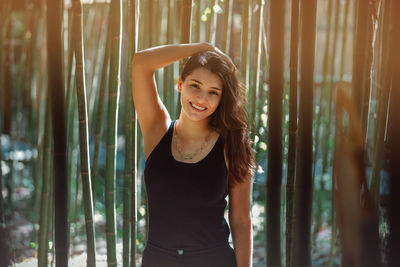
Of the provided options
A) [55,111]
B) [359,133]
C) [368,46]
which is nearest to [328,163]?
[368,46]

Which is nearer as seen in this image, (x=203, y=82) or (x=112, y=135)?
(x=203, y=82)

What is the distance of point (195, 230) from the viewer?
4.42 feet

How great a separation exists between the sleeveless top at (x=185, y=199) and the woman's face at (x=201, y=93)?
133 millimetres

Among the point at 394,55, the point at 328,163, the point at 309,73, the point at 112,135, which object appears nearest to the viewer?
the point at 394,55

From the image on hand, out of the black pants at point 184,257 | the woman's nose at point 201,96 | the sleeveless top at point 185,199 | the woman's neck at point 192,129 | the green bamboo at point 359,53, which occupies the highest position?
the green bamboo at point 359,53

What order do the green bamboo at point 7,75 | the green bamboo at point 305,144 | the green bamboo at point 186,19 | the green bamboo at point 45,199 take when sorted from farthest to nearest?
the green bamboo at point 7,75, the green bamboo at point 45,199, the green bamboo at point 186,19, the green bamboo at point 305,144

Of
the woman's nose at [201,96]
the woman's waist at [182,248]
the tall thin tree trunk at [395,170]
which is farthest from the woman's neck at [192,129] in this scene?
the tall thin tree trunk at [395,170]

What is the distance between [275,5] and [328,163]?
2158 millimetres

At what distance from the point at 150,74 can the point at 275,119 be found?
401 millimetres

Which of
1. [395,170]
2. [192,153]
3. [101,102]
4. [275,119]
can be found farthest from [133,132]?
[395,170]

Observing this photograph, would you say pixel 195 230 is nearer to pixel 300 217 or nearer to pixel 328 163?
pixel 300 217

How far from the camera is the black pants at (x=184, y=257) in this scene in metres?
1.31

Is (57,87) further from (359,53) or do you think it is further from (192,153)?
(359,53)

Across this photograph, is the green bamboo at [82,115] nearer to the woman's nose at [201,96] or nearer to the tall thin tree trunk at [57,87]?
the tall thin tree trunk at [57,87]
